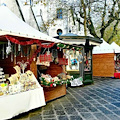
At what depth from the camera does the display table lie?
3.45 meters

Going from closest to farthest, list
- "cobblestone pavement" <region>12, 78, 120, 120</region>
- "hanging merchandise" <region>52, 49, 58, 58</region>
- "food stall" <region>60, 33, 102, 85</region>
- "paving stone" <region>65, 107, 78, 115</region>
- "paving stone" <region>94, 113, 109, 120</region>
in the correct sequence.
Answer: "paving stone" <region>94, 113, 109, 120</region> → "cobblestone pavement" <region>12, 78, 120, 120</region> → "paving stone" <region>65, 107, 78, 115</region> → "hanging merchandise" <region>52, 49, 58, 58</region> → "food stall" <region>60, 33, 102, 85</region>

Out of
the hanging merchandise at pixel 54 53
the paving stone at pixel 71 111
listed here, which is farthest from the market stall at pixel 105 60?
the paving stone at pixel 71 111

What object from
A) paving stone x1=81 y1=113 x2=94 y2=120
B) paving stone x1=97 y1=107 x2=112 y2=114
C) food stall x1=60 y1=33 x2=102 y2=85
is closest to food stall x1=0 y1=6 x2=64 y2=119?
paving stone x1=81 y1=113 x2=94 y2=120

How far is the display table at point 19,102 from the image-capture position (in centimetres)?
345

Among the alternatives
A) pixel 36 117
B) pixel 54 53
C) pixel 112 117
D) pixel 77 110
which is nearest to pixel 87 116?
pixel 77 110

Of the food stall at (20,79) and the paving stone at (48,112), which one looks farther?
the paving stone at (48,112)

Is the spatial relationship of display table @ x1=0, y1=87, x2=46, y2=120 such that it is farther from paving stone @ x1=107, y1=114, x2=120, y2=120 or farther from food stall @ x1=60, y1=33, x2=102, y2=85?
food stall @ x1=60, y1=33, x2=102, y2=85

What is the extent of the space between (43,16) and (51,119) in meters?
16.5

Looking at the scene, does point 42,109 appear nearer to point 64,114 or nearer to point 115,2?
point 64,114

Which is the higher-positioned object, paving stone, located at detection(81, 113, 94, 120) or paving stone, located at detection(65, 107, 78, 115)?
paving stone, located at detection(65, 107, 78, 115)

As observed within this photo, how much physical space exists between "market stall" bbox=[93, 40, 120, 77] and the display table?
27.4 ft

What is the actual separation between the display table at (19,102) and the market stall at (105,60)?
27.4 ft

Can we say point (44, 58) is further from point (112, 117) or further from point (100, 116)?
point (112, 117)

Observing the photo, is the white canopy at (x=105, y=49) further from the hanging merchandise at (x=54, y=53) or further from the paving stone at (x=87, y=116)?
the paving stone at (x=87, y=116)
